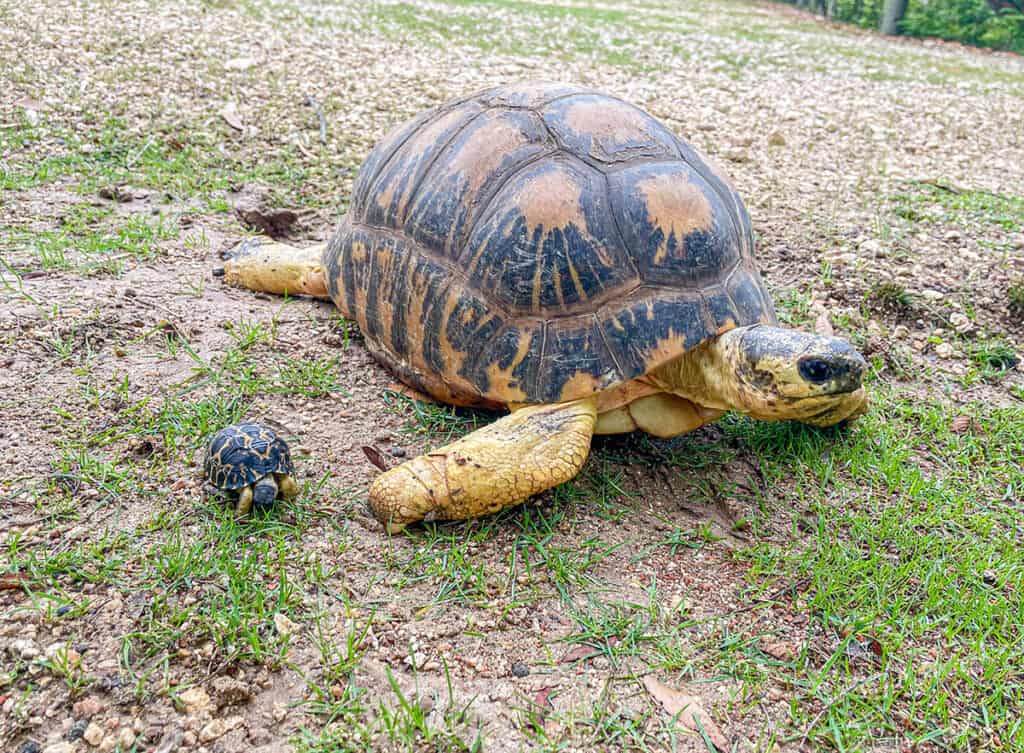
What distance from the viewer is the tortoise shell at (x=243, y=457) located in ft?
8.05

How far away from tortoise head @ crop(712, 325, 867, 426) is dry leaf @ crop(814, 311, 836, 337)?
1450 mm

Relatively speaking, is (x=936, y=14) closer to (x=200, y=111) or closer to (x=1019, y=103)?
(x=1019, y=103)

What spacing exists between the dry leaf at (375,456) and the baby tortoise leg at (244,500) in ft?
1.73

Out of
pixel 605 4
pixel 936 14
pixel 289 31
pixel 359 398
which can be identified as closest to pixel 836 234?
pixel 359 398

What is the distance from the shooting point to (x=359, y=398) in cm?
327

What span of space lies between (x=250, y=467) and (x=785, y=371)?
178 centimetres

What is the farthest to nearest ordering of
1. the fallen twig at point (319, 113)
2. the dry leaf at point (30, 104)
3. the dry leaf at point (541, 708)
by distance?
1. the fallen twig at point (319, 113)
2. the dry leaf at point (30, 104)
3. the dry leaf at point (541, 708)

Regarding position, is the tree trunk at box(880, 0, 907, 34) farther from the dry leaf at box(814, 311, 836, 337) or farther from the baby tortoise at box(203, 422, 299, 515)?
the baby tortoise at box(203, 422, 299, 515)

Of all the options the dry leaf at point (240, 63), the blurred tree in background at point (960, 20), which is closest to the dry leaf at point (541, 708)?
the dry leaf at point (240, 63)

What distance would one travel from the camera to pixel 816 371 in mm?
2535

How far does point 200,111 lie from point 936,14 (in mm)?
16199

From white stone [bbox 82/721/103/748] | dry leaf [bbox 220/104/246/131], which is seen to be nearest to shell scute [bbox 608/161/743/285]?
white stone [bbox 82/721/103/748]

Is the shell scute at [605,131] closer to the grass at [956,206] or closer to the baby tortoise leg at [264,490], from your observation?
the baby tortoise leg at [264,490]

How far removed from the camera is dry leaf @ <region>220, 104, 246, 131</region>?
20.2ft
